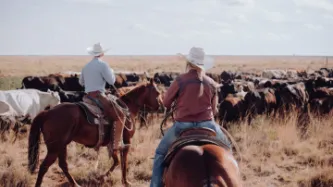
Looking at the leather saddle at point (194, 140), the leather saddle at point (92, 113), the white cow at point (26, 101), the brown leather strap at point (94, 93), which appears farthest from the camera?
the white cow at point (26, 101)

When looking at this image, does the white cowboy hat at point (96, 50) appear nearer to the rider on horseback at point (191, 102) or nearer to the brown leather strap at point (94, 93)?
the brown leather strap at point (94, 93)

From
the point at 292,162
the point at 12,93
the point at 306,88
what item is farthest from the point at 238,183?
the point at 306,88

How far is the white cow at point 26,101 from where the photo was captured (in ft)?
41.8

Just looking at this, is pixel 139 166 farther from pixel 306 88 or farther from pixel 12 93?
pixel 306 88

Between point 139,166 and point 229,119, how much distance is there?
5.47 m

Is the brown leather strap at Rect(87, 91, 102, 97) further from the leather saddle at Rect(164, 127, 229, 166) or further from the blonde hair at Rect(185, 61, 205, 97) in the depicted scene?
the leather saddle at Rect(164, 127, 229, 166)

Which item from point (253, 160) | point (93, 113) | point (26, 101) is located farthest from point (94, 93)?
point (26, 101)

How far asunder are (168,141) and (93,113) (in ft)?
9.15

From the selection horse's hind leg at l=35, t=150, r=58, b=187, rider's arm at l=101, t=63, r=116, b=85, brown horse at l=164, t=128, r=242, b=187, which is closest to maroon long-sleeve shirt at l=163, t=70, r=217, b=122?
brown horse at l=164, t=128, r=242, b=187

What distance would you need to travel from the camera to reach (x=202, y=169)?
3236 millimetres

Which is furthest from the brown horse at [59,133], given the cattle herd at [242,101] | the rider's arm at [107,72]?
the cattle herd at [242,101]

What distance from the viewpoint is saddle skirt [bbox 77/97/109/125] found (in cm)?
670

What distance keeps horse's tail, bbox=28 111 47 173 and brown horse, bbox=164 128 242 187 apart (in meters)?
3.62

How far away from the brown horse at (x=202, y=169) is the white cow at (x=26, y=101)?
960cm
